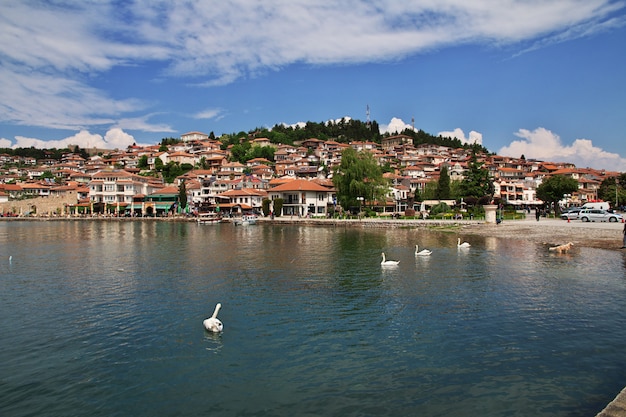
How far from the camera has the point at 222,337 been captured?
10852 mm

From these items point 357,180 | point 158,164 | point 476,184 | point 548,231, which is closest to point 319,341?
point 548,231

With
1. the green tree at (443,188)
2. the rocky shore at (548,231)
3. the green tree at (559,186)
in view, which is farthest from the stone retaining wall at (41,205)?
the green tree at (559,186)

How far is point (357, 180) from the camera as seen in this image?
199ft

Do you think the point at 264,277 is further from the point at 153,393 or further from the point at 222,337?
the point at 153,393

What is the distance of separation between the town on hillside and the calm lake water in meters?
46.7

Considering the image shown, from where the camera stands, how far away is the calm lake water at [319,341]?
300 inches

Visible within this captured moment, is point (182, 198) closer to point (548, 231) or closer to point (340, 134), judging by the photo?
point (548, 231)

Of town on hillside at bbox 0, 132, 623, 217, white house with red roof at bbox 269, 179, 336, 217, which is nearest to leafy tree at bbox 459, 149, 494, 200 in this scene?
town on hillside at bbox 0, 132, 623, 217

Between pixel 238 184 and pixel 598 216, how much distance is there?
60812mm

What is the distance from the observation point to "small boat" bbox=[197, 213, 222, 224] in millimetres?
65250

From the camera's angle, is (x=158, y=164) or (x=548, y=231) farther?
(x=158, y=164)

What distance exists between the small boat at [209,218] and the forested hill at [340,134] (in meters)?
79.6

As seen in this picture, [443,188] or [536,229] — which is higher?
[443,188]

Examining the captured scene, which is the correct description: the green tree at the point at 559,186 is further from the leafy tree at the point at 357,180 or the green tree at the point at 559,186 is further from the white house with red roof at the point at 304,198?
the white house with red roof at the point at 304,198
